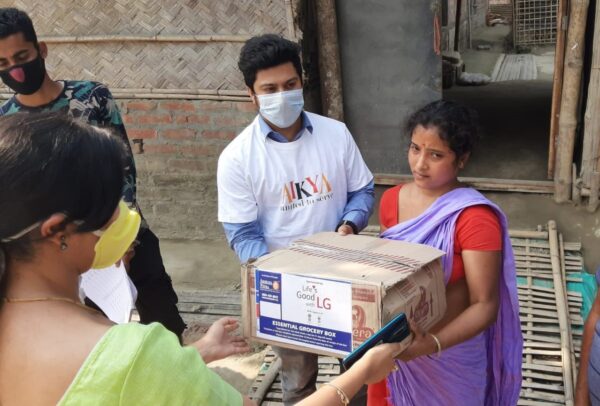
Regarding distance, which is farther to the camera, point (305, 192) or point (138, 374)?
point (305, 192)

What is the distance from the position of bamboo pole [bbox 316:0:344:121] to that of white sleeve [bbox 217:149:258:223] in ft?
8.30

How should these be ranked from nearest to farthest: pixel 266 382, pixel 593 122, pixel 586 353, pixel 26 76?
pixel 586 353
pixel 26 76
pixel 266 382
pixel 593 122

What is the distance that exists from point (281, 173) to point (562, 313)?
7.03 feet

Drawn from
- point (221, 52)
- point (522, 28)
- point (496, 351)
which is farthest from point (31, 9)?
point (522, 28)

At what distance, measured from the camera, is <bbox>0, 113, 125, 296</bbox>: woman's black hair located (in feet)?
3.58

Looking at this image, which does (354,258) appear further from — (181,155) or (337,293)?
(181,155)

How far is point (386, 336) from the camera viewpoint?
1.66 meters

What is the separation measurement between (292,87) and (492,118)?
17.5 ft

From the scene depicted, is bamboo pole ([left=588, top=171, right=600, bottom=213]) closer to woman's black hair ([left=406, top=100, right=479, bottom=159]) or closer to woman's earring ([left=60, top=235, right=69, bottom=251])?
woman's black hair ([left=406, top=100, right=479, bottom=159])

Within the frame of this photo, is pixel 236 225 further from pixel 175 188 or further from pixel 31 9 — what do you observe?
pixel 31 9

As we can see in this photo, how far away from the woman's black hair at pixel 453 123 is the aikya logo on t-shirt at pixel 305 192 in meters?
0.48

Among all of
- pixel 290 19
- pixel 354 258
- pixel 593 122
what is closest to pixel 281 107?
pixel 354 258

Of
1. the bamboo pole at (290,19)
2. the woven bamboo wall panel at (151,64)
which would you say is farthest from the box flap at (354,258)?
the woven bamboo wall panel at (151,64)

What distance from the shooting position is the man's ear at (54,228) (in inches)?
44.1
